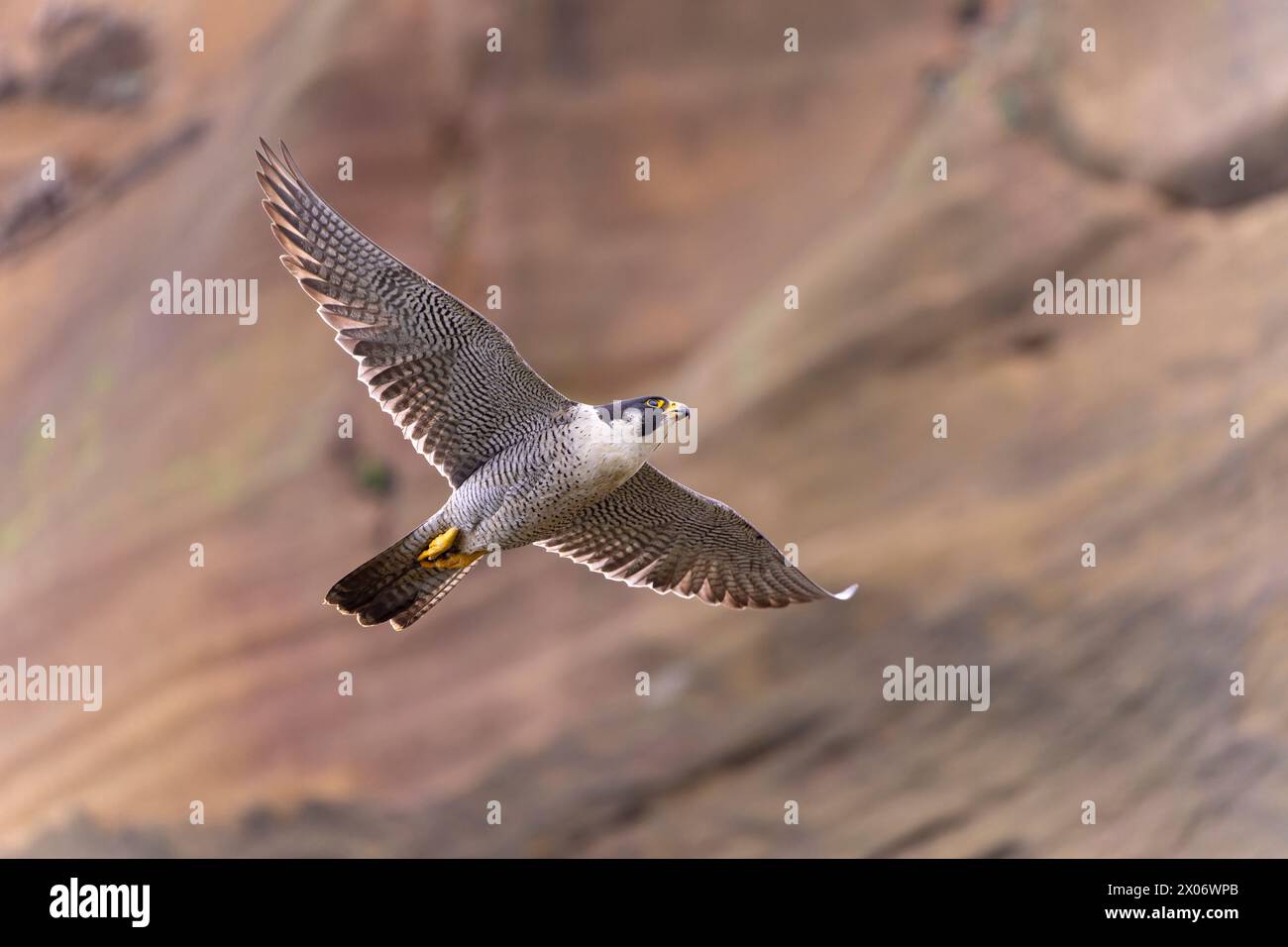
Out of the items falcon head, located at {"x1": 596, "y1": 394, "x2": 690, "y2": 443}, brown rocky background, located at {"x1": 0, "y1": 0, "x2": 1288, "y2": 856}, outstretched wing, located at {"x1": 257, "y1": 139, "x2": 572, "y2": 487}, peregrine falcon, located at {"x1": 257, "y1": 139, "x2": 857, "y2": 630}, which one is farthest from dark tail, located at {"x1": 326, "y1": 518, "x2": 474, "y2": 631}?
brown rocky background, located at {"x1": 0, "y1": 0, "x2": 1288, "y2": 856}

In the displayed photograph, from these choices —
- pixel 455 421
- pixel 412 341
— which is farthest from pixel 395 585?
pixel 412 341

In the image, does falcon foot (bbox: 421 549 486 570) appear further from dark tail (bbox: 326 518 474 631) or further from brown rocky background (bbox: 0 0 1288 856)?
brown rocky background (bbox: 0 0 1288 856)

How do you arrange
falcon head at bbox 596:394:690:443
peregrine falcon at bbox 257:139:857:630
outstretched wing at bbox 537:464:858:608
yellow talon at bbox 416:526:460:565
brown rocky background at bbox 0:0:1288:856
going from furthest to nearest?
brown rocky background at bbox 0:0:1288:856, outstretched wing at bbox 537:464:858:608, yellow talon at bbox 416:526:460:565, peregrine falcon at bbox 257:139:857:630, falcon head at bbox 596:394:690:443

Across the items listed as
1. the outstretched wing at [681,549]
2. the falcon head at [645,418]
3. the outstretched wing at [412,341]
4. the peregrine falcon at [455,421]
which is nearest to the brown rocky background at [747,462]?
the outstretched wing at [681,549]

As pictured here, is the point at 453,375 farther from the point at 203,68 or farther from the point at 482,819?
the point at 203,68

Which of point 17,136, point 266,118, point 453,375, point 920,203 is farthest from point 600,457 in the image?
point 17,136

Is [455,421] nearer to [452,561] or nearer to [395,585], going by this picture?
[452,561]

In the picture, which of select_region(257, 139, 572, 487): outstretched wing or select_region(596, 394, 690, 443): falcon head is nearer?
select_region(596, 394, 690, 443): falcon head
